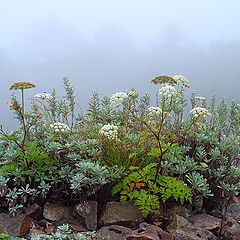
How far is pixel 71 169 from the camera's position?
5277 millimetres

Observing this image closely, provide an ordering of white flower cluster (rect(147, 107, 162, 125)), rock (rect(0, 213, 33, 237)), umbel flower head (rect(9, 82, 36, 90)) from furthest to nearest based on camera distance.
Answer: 1. white flower cluster (rect(147, 107, 162, 125))
2. umbel flower head (rect(9, 82, 36, 90))
3. rock (rect(0, 213, 33, 237))

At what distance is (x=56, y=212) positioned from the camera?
5129 mm

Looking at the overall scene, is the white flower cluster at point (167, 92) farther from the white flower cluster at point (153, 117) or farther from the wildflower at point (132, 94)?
the wildflower at point (132, 94)

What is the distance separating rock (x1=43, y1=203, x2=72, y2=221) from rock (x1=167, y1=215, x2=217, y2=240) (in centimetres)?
112

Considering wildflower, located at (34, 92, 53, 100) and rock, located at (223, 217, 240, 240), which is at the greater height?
wildflower, located at (34, 92, 53, 100)

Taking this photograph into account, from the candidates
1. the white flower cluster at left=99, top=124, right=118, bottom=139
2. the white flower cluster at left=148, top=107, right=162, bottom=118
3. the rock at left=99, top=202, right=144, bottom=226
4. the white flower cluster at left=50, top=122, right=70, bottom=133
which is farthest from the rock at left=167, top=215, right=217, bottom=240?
the white flower cluster at left=50, top=122, right=70, bottom=133

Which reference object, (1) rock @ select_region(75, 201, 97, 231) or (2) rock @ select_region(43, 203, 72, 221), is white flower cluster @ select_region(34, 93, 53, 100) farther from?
(1) rock @ select_region(75, 201, 97, 231)

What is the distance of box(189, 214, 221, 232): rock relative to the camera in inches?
195

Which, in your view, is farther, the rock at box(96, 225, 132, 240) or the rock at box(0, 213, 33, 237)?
the rock at box(0, 213, 33, 237)

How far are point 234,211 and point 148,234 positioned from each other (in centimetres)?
177

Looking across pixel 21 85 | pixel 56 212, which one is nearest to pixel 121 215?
pixel 56 212

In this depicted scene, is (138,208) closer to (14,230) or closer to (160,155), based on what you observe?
(160,155)

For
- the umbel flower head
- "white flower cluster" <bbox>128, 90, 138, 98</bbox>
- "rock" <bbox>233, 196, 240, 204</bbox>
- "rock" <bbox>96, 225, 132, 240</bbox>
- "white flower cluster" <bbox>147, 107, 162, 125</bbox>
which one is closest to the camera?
"rock" <bbox>96, 225, 132, 240</bbox>

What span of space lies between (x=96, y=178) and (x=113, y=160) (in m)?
0.47
